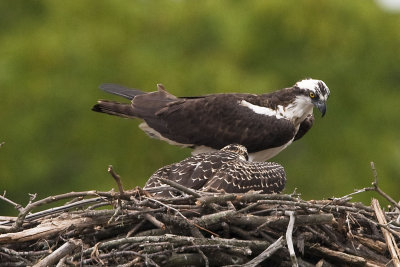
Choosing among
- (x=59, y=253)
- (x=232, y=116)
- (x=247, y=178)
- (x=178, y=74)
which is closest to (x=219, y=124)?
(x=232, y=116)

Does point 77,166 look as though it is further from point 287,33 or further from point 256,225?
point 256,225

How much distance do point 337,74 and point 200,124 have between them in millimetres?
11569

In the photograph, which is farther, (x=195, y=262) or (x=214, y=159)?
(x=214, y=159)

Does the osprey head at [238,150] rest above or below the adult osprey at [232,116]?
below

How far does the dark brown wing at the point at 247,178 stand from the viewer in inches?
379

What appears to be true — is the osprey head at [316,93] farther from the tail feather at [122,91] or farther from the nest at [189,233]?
the nest at [189,233]

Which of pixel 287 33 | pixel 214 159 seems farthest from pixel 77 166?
pixel 214 159

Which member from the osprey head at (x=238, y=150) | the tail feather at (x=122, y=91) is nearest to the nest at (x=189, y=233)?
the osprey head at (x=238, y=150)

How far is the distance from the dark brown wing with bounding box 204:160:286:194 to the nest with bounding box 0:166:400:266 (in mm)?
902

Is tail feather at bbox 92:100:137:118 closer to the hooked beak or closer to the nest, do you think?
the hooked beak

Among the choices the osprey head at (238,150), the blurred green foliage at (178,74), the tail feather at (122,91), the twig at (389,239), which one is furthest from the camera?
the blurred green foliage at (178,74)

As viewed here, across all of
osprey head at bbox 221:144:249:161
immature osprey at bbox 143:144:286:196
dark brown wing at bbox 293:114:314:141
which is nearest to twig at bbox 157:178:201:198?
immature osprey at bbox 143:144:286:196

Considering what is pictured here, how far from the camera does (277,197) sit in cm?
860

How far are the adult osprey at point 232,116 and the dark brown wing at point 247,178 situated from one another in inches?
57.4
